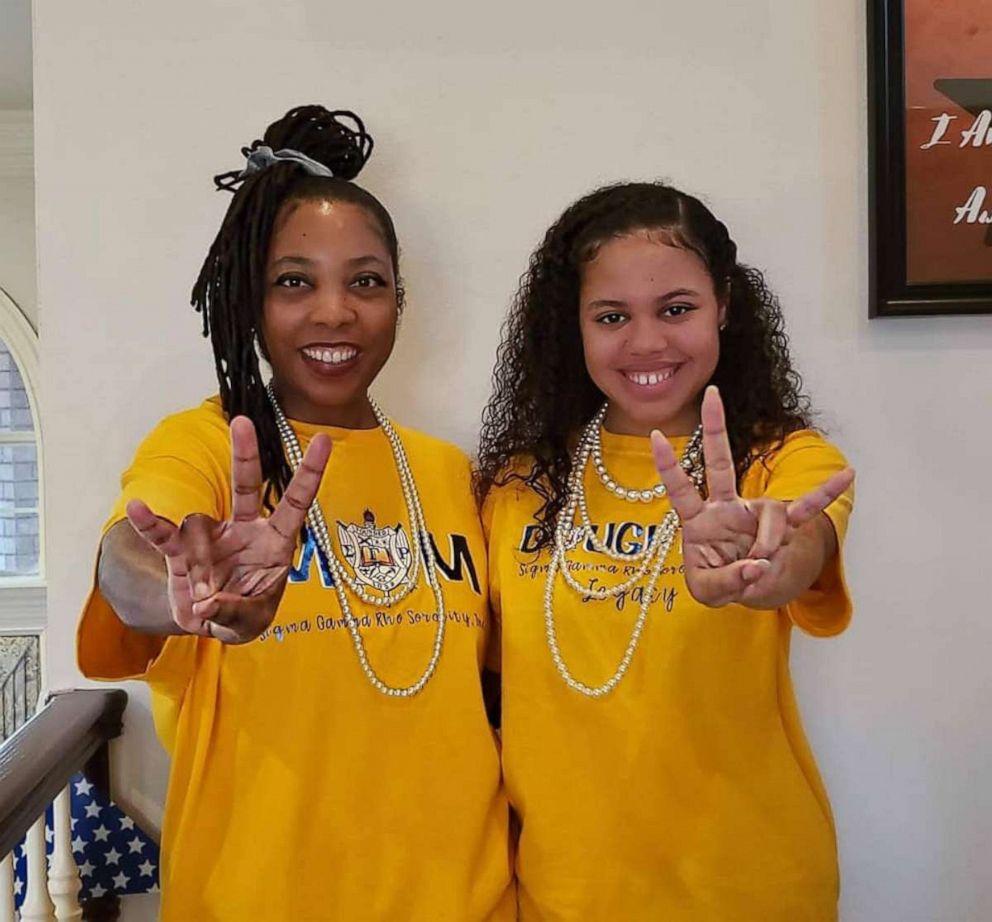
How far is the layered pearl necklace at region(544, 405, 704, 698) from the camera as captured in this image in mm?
1066

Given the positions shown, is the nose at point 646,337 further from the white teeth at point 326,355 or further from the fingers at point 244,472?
the fingers at point 244,472

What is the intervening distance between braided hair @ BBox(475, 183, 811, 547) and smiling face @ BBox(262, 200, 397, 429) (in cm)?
20

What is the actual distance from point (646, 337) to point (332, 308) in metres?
0.33

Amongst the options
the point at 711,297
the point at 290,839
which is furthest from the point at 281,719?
the point at 711,297

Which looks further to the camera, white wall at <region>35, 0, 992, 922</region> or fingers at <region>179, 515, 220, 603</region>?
white wall at <region>35, 0, 992, 922</region>

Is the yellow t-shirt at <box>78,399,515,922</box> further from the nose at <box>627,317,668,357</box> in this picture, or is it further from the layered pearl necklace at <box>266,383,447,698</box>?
the nose at <box>627,317,668,357</box>

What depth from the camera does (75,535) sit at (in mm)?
1423

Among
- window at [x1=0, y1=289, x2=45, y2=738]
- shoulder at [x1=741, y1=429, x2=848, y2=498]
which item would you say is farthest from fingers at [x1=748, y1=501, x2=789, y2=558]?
window at [x1=0, y1=289, x2=45, y2=738]

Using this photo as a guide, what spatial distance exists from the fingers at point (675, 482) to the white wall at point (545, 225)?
642mm

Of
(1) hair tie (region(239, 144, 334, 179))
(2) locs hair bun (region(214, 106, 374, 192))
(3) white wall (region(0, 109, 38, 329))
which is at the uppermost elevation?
(3) white wall (region(0, 109, 38, 329))

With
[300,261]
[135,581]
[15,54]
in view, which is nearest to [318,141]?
[300,261]

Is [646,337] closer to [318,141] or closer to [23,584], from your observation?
[318,141]

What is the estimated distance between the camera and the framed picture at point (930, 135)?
1.42 m

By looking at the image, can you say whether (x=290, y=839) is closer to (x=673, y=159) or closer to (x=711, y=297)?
(x=711, y=297)
